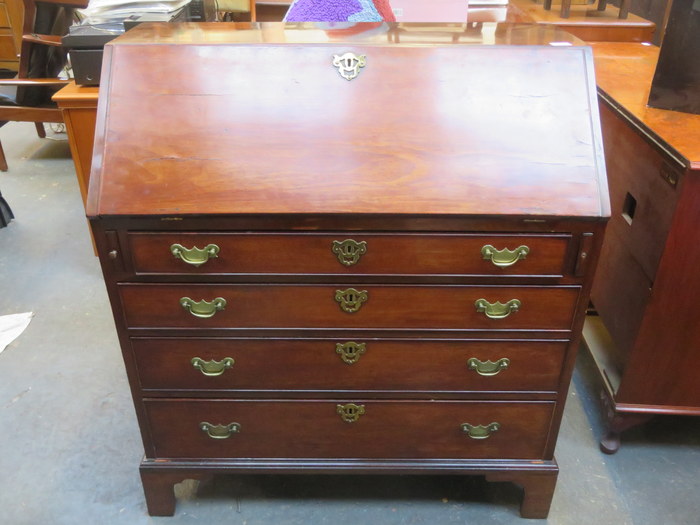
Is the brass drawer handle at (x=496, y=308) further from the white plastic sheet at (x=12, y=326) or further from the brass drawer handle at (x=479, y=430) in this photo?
the white plastic sheet at (x=12, y=326)

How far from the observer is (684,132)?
4.66 feet

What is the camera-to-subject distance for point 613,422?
169 cm

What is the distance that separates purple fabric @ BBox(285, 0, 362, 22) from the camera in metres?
1.60

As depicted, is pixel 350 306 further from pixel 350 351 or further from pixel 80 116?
pixel 80 116

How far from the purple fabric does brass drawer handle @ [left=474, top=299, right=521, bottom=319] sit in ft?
2.96

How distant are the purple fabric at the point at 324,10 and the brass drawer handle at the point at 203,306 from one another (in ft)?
2.81

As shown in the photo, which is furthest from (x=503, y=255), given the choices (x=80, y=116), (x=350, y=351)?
(x=80, y=116)

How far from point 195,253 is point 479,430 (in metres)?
0.82

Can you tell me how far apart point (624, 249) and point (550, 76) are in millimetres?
712

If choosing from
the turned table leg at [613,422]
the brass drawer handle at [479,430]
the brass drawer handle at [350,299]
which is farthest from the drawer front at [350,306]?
the turned table leg at [613,422]

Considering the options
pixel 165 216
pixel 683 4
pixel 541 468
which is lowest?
pixel 541 468

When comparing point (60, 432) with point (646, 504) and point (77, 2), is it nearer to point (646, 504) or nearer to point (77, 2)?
point (646, 504)

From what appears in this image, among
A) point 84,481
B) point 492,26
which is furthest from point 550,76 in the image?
point 84,481

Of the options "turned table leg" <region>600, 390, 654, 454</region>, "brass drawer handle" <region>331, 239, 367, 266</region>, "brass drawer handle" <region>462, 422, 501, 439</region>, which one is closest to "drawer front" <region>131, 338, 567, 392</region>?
"brass drawer handle" <region>462, 422, 501, 439</region>
